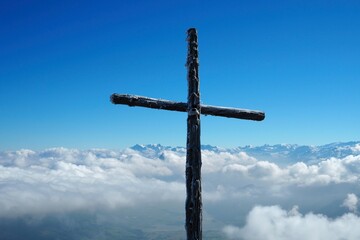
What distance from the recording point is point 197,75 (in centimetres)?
620

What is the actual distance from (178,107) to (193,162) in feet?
3.54

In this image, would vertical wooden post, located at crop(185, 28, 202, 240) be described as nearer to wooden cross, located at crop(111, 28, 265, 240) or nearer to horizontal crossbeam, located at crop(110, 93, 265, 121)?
wooden cross, located at crop(111, 28, 265, 240)

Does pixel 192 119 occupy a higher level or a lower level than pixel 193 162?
higher

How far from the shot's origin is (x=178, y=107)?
245 inches

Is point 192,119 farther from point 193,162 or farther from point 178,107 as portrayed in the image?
point 193,162

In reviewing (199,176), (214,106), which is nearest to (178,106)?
(214,106)

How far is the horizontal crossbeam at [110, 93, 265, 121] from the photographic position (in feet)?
19.0

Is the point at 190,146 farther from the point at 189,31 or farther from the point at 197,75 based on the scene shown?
the point at 189,31

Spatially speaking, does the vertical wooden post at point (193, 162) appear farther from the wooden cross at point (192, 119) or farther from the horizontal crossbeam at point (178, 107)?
the horizontal crossbeam at point (178, 107)

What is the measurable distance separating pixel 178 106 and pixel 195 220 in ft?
6.65

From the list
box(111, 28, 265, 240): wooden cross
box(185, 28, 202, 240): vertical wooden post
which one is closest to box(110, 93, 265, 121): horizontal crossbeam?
box(111, 28, 265, 240): wooden cross

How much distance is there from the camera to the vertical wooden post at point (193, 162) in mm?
5680

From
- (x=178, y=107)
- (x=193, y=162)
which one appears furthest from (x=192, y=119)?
(x=193, y=162)

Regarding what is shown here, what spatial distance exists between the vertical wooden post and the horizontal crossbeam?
0.94 ft
